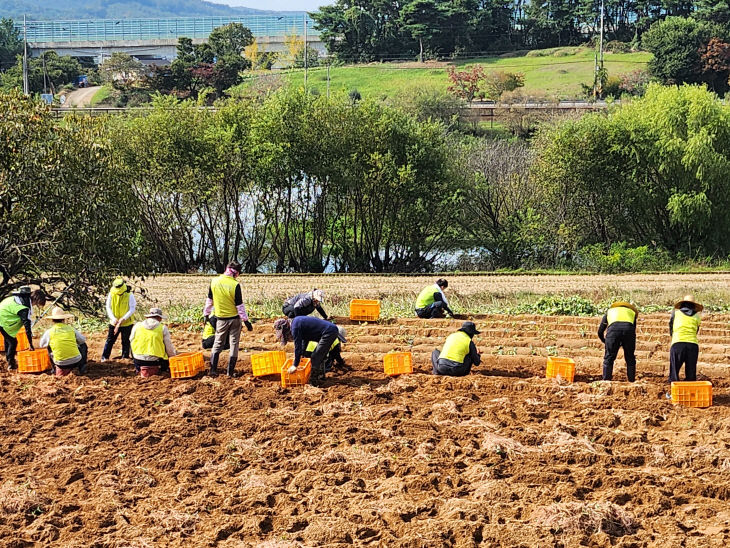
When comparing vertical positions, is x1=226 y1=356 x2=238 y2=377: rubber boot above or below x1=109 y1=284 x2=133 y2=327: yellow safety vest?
below

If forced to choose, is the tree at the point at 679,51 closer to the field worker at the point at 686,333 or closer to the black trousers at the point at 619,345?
the black trousers at the point at 619,345

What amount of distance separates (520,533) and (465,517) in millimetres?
595

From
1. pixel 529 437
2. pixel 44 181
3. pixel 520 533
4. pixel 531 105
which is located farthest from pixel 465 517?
pixel 531 105

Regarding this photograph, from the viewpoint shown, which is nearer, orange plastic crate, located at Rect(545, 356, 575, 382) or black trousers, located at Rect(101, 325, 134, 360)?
orange plastic crate, located at Rect(545, 356, 575, 382)

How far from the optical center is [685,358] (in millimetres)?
11656

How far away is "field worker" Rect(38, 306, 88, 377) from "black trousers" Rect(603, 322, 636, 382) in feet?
26.8

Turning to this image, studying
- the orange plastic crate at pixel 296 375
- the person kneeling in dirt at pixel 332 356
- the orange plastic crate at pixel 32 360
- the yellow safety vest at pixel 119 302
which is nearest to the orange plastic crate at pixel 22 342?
the orange plastic crate at pixel 32 360

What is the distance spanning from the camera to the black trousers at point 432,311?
17125mm

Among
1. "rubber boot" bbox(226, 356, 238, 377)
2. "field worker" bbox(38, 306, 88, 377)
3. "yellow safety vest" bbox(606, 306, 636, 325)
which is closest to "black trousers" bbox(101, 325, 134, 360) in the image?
"field worker" bbox(38, 306, 88, 377)

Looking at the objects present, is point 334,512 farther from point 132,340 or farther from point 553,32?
point 553,32

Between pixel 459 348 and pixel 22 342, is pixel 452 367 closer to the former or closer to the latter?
pixel 459 348

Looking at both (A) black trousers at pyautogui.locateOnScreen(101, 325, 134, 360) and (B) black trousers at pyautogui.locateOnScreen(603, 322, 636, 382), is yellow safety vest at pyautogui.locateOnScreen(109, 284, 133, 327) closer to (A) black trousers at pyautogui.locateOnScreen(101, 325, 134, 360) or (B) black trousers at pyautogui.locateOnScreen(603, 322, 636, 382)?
(A) black trousers at pyautogui.locateOnScreen(101, 325, 134, 360)

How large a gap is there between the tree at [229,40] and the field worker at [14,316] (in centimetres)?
5873

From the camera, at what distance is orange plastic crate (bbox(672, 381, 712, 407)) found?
1127 cm
